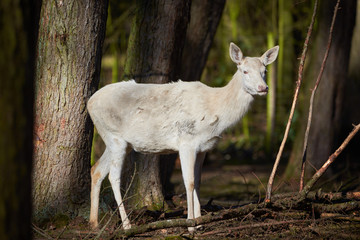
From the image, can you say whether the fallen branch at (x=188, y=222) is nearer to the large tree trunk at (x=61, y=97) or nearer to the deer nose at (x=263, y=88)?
the deer nose at (x=263, y=88)

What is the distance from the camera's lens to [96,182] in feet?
19.4

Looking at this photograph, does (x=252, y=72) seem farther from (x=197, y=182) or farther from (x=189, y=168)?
(x=197, y=182)

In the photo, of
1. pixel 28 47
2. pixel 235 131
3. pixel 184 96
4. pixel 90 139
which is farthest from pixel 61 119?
pixel 235 131

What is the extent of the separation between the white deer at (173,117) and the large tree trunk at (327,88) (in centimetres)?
464

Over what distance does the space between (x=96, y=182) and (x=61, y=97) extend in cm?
114

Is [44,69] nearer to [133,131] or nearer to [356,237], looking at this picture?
[133,131]

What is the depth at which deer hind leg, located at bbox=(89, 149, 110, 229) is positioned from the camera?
5.82 metres

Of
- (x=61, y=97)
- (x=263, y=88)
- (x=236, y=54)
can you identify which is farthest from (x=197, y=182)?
(x=61, y=97)

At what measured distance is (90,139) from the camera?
20.1 feet

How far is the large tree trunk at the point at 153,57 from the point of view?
6828 millimetres

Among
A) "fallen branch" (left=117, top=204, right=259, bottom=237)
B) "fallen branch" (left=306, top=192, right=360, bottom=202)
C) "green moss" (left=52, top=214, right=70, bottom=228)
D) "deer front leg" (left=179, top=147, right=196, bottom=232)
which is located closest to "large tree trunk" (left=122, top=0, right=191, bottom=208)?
"green moss" (left=52, top=214, right=70, bottom=228)

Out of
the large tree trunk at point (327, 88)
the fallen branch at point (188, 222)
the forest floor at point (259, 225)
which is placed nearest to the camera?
the fallen branch at point (188, 222)

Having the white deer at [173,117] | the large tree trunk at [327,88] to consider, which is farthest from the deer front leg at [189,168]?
the large tree trunk at [327,88]

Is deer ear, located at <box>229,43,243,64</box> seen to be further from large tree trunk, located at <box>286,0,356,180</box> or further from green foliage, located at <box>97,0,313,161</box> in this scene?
green foliage, located at <box>97,0,313,161</box>
